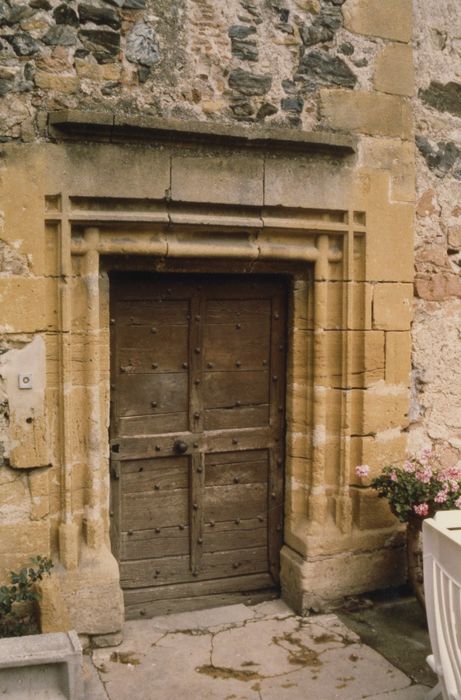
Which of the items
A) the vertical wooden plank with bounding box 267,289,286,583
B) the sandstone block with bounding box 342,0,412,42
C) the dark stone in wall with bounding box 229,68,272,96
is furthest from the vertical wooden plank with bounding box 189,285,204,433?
the sandstone block with bounding box 342,0,412,42

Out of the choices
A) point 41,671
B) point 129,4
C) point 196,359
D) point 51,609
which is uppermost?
point 129,4

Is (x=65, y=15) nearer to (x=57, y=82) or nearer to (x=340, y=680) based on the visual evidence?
(x=57, y=82)

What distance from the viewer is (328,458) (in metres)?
4.25

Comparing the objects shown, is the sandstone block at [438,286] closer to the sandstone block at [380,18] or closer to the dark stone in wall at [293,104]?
the dark stone in wall at [293,104]

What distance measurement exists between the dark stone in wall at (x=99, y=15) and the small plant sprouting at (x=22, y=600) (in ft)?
8.74

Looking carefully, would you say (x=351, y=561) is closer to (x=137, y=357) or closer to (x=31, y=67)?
(x=137, y=357)

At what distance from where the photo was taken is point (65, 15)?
3520mm

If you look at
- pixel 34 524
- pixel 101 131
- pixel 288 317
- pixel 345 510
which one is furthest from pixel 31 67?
pixel 345 510

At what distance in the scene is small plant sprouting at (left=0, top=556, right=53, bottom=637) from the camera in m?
3.43

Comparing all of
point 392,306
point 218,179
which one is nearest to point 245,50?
point 218,179

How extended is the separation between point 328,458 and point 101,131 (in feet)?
7.25

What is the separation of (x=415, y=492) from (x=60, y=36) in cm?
299

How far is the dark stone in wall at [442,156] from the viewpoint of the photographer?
4344 mm

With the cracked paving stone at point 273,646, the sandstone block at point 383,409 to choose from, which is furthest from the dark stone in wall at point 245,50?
the cracked paving stone at point 273,646
